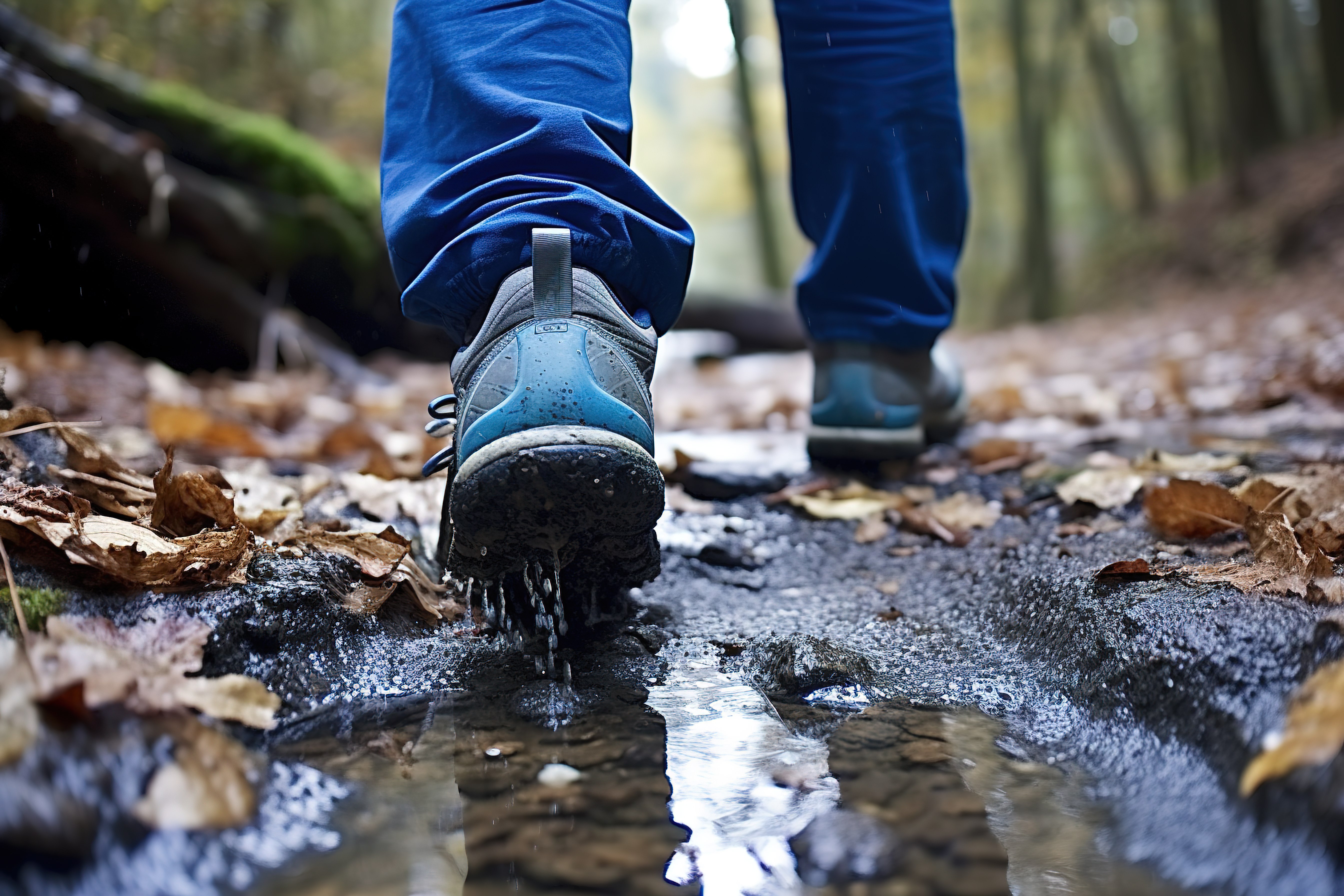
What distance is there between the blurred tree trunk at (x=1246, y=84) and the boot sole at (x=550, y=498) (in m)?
11.3

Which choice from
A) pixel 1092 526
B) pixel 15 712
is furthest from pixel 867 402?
pixel 15 712

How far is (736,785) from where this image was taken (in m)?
0.94

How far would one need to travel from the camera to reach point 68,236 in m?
3.80

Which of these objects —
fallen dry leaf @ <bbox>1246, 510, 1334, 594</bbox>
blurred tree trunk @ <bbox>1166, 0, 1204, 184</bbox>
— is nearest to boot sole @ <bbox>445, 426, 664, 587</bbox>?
fallen dry leaf @ <bbox>1246, 510, 1334, 594</bbox>

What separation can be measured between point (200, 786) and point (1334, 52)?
12490 mm

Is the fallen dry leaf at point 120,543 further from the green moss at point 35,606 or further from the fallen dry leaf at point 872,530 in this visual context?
the fallen dry leaf at point 872,530

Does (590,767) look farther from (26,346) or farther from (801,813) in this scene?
(26,346)

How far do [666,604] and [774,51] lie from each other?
1835 cm

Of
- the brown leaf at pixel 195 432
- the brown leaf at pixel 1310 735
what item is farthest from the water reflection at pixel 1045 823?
the brown leaf at pixel 195 432

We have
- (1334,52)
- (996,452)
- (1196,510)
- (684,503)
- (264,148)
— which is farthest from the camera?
(1334,52)

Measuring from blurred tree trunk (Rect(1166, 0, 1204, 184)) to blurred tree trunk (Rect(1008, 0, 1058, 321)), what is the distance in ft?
8.34

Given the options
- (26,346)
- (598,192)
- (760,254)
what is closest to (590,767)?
(598,192)

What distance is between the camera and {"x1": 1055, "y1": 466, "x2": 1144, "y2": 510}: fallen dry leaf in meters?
1.76

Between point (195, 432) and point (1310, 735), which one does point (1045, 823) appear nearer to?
point (1310, 735)
